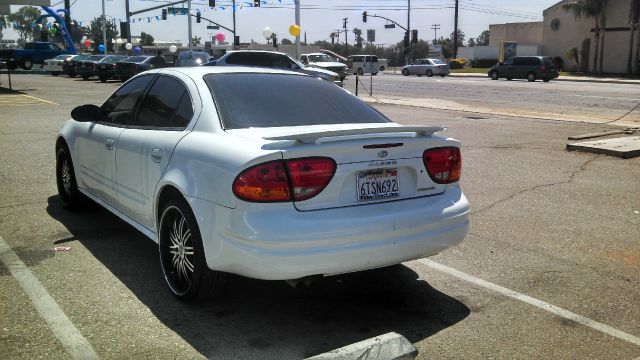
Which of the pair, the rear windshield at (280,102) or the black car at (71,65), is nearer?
the rear windshield at (280,102)

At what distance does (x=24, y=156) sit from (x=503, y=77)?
38.3 m

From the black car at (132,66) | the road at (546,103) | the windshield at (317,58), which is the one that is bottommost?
the road at (546,103)

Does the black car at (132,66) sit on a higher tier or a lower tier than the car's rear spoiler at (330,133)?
higher

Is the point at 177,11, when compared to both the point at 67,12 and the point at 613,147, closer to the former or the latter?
the point at 67,12

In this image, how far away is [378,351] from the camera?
119 inches

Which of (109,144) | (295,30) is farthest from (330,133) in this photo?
(295,30)

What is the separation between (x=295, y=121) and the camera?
14.1 feet

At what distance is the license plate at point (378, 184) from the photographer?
146 inches

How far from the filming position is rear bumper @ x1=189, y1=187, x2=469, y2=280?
3.45 metres

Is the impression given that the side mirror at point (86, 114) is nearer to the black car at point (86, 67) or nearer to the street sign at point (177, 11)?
the black car at point (86, 67)


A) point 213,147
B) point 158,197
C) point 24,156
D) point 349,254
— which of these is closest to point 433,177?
point 349,254

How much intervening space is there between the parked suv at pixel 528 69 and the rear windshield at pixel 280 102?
36902 mm

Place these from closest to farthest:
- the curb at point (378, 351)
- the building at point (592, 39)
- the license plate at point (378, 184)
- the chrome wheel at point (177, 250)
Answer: the curb at point (378, 351) → the license plate at point (378, 184) → the chrome wheel at point (177, 250) → the building at point (592, 39)

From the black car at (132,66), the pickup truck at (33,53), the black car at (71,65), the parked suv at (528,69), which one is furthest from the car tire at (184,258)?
the pickup truck at (33,53)
